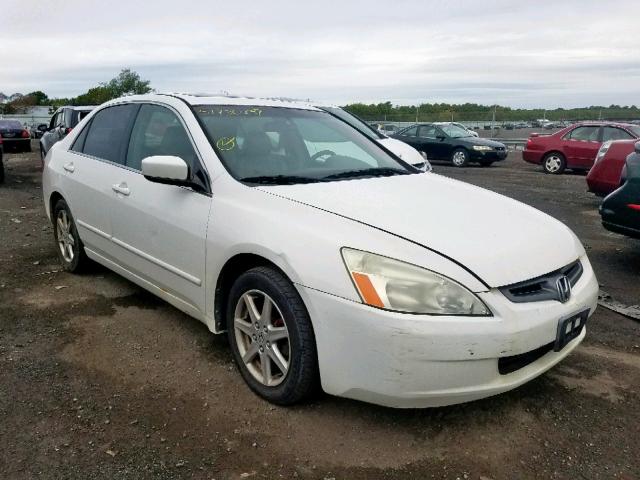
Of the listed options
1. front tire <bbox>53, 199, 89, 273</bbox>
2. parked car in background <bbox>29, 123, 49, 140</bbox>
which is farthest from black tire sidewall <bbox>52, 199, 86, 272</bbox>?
parked car in background <bbox>29, 123, 49, 140</bbox>

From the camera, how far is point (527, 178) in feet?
44.3

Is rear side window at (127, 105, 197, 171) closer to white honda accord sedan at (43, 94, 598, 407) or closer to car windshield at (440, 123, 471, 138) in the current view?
white honda accord sedan at (43, 94, 598, 407)

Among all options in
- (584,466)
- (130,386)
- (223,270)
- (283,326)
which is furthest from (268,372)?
(584,466)

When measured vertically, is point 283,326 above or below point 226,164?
below

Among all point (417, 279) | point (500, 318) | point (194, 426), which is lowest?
point (194, 426)

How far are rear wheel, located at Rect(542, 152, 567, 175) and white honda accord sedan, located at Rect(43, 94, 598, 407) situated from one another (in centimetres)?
1215

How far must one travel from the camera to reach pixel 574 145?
46.9 ft

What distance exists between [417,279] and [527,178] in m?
12.3

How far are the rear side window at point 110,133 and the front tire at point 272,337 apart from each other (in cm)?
172

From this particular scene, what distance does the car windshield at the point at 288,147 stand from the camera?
3.22 metres

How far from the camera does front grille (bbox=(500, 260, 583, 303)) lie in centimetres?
240

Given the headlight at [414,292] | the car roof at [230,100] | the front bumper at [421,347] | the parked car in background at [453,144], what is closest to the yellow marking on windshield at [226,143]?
the car roof at [230,100]

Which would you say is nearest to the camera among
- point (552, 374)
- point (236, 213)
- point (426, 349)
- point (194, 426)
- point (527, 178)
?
point (426, 349)

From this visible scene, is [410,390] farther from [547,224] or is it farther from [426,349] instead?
[547,224]
